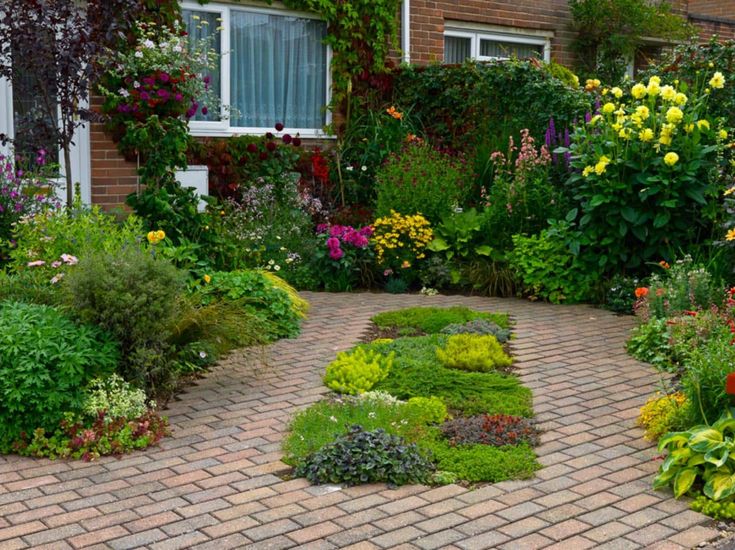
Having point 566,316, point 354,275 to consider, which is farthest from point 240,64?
point 566,316

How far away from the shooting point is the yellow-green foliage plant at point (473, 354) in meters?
6.68

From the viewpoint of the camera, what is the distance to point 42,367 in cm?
510

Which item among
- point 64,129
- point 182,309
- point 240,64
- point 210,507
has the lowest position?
point 210,507

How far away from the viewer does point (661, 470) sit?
4.73m

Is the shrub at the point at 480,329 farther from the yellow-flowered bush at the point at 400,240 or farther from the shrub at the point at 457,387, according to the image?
the yellow-flowered bush at the point at 400,240

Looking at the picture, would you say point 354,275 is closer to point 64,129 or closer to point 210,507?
point 64,129

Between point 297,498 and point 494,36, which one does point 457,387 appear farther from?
point 494,36

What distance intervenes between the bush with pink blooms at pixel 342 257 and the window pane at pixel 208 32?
254cm

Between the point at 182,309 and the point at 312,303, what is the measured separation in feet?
10.6

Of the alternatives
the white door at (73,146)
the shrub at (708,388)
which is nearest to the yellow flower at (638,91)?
the shrub at (708,388)

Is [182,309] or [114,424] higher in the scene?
[182,309]

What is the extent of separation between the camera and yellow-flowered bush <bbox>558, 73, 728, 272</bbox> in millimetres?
8633

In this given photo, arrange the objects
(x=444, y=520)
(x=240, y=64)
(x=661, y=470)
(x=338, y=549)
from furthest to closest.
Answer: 1. (x=240, y=64)
2. (x=661, y=470)
3. (x=444, y=520)
4. (x=338, y=549)

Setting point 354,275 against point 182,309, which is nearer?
point 182,309
